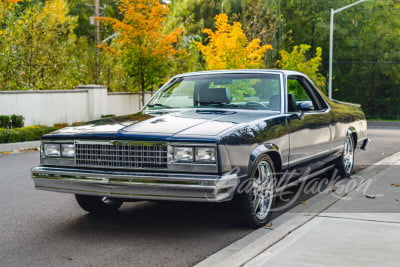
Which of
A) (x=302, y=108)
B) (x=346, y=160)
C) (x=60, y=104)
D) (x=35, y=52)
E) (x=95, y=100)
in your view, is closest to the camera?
(x=302, y=108)

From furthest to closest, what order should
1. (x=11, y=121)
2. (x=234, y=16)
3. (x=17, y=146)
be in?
(x=234, y=16), (x=11, y=121), (x=17, y=146)

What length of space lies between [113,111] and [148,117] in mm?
18087

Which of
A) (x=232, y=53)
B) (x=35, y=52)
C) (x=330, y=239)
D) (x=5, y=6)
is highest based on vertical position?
(x=5, y=6)

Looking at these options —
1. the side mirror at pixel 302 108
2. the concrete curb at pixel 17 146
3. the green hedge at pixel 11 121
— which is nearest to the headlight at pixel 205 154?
the side mirror at pixel 302 108

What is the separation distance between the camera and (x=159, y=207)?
6887 mm

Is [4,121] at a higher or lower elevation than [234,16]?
lower

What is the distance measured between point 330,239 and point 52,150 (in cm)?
286

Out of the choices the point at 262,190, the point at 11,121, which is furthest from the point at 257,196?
the point at 11,121

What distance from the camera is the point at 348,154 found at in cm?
895

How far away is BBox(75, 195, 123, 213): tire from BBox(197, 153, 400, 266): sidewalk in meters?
1.97

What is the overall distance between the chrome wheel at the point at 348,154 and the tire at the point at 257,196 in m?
3.05

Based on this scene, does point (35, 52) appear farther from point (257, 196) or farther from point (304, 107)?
point (257, 196)

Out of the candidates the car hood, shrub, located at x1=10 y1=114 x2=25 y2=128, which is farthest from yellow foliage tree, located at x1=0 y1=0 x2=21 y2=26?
the car hood

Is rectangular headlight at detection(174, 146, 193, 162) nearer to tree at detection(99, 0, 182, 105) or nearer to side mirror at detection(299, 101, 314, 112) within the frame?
side mirror at detection(299, 101, 314, 112)
